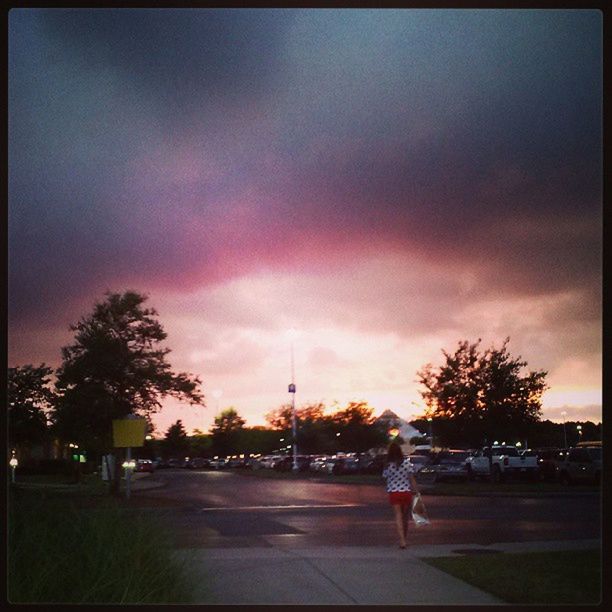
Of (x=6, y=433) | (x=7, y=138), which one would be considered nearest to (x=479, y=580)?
(x=6, y=433)

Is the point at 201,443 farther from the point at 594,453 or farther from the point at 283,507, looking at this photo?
the point at 283,507

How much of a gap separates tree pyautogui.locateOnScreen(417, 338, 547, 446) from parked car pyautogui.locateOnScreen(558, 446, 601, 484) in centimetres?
386

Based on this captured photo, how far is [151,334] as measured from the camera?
2816cm

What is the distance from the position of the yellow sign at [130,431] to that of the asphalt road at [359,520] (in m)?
1.31

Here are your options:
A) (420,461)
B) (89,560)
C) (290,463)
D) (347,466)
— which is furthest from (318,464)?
(89,560)

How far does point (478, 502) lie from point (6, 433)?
Result: 22227mm

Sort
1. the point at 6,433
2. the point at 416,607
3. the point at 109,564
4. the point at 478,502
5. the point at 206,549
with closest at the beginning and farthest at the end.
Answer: the point at 6,433, the point at 416,607, the point at 109,564, the point at 206,549, the point at 478,502

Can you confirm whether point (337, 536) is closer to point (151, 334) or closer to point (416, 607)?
point (416, 607)

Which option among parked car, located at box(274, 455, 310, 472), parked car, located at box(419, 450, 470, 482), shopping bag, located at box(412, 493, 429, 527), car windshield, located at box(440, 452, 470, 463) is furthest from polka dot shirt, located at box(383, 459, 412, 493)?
parked car, located at box(274, 455, 310, 472)

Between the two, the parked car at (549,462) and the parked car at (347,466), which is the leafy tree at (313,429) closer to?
the parked car at (347,466)

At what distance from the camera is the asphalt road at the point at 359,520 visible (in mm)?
16281

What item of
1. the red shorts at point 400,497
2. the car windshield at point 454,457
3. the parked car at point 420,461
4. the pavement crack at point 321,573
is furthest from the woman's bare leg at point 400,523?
the parked car at point 420,461

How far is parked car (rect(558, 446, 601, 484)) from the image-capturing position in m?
37.2

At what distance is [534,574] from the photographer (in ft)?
37.1
